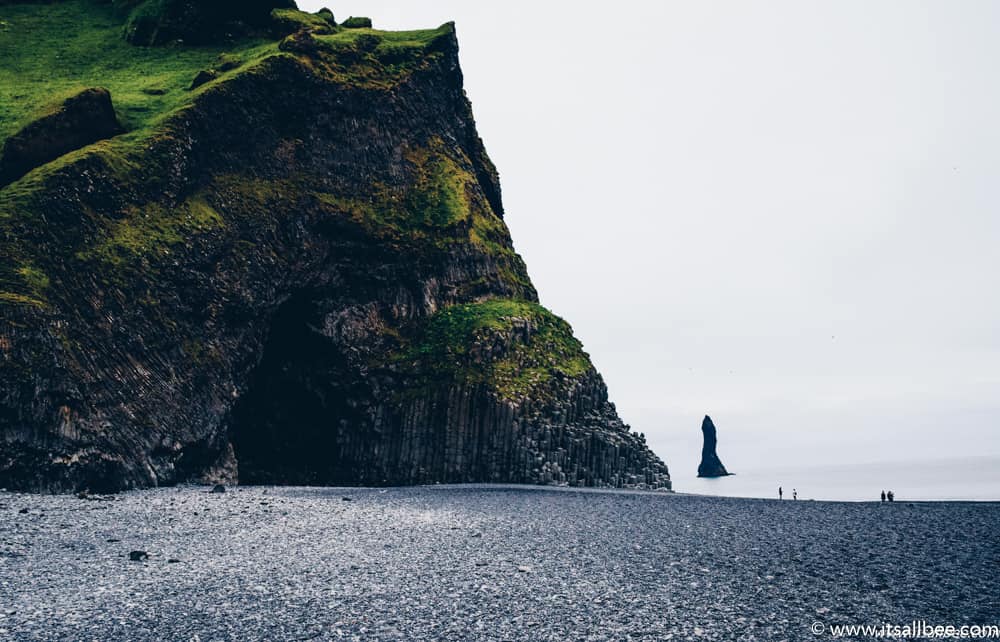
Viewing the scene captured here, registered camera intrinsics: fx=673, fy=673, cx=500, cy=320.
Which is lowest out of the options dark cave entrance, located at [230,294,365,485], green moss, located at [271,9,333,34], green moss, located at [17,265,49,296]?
dark cave entrance, located at [230,294,365,485]

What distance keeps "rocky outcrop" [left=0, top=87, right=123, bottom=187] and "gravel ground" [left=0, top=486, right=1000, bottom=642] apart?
14577mm

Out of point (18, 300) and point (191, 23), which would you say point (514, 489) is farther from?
point (191, 23)

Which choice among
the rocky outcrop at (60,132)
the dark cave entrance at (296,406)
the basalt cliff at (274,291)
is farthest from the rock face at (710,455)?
the rocky outcrop at (60,132)

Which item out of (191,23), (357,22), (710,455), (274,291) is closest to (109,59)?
(191,23)

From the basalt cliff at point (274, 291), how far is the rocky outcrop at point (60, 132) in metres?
0.08

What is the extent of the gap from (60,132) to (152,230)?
18.6 ft

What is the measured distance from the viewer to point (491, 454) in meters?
26.4

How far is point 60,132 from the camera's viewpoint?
1019 inches

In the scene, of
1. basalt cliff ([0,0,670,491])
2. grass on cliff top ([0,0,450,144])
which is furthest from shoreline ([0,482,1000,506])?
grass on cliff top ([0,0,450,144])

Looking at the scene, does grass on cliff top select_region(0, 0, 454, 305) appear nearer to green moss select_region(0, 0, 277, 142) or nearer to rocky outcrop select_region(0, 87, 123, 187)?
green moss select_region(0, 0, 277, 142)

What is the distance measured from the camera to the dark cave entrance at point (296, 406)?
97.8 feet

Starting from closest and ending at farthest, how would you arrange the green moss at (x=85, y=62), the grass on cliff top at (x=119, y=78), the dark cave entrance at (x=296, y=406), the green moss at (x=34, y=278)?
the green moss at (x=34, y=278) < the grass on cliff top at (x=119, y=78) < the dark cave entrance at (x=296, y=406) < the green moss at (x=85, y=62)

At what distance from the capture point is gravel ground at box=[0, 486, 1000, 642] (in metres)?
7.66

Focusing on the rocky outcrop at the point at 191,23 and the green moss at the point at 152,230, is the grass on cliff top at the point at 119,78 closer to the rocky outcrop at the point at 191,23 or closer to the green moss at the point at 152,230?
the green moss at the point at 152,230
